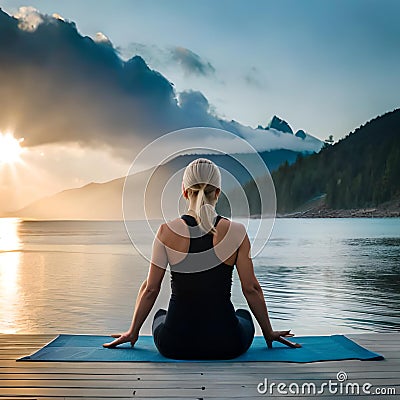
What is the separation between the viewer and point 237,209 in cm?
344

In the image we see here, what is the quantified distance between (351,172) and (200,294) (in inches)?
2682

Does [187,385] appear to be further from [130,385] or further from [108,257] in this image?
[108,257]

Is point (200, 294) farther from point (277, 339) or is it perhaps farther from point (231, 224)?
point (277, 339)

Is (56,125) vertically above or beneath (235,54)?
beneath

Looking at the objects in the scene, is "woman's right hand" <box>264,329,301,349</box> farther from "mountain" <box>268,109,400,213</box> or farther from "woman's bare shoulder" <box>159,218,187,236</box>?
"mountain" <box>268,109,400,213</box>

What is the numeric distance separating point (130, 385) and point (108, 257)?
13.1 m

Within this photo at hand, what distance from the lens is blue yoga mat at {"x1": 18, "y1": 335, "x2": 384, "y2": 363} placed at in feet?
9.10

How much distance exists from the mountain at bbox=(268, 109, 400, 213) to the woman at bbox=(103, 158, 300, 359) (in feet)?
196

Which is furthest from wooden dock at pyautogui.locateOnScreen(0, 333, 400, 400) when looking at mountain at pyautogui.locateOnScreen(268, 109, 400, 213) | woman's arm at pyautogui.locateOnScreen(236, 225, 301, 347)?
mountain at pyautogui.locateOnScreen(268, 109, 400, 213)

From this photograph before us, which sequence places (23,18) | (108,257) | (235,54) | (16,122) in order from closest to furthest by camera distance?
(108,257)
(23,18)
(16,122)
(235,54)

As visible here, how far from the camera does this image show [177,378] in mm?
2453

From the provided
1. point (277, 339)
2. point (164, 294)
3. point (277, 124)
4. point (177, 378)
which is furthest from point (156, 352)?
point (277, 124)

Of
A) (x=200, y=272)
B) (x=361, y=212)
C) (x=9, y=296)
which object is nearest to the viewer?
(x=200, y=272)

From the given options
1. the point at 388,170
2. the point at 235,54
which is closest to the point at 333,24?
the point at 235,54
